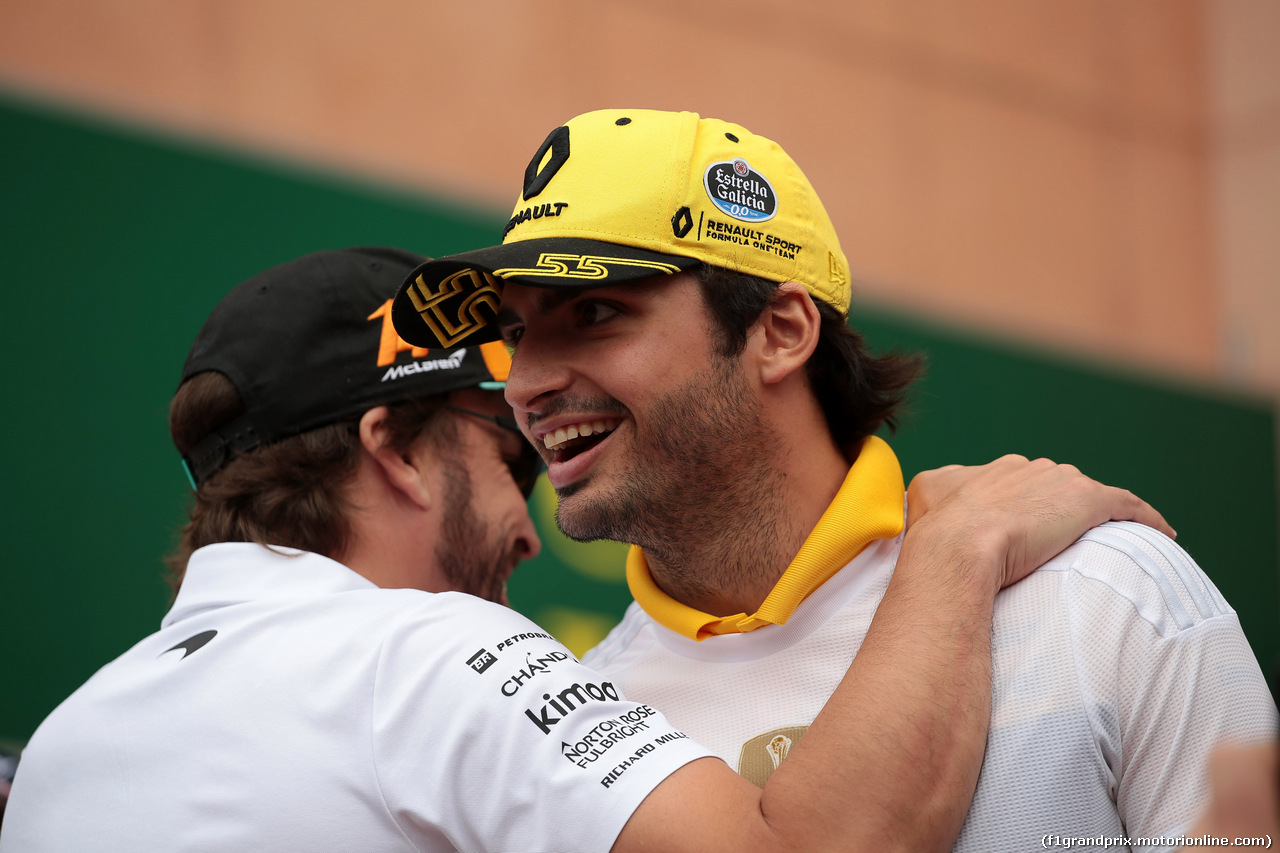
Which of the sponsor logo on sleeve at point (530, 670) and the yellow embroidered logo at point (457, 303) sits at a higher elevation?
the yellow embroidered logo at point (457, 303)

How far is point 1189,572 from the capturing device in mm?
1638

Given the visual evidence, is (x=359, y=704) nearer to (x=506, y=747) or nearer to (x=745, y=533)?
(x=506, y=747)

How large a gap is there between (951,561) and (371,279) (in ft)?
3.99

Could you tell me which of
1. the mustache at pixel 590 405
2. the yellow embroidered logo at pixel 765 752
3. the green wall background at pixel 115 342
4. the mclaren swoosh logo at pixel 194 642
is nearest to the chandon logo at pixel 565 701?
the yellow embroidered logo at pixel 765 752

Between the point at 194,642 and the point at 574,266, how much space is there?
811 mm

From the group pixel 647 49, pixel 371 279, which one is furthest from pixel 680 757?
pixel 647 49

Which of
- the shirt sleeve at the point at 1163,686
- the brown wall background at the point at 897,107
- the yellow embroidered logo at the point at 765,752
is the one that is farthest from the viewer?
the brown wall background at the point at 897,107

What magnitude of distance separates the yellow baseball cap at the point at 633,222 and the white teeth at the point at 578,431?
0.23 m

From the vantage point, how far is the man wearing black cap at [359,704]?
148 cm

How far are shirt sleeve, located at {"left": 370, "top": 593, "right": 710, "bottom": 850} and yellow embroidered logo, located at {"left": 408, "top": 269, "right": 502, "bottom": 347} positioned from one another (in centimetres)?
57

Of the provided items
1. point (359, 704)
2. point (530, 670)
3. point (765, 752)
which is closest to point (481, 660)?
point (530, 670)

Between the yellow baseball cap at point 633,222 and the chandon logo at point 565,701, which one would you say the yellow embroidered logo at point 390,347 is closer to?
the yellow baseball cap at point 633,222

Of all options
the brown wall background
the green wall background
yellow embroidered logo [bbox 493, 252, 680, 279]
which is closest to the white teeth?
yellow embroidered logo [bbox 493, 252, 680, 279]

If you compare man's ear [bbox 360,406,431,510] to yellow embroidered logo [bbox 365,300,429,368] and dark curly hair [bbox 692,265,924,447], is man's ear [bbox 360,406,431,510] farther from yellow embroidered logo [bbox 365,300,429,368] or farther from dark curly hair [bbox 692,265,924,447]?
dark curly hair [bbox 692,265,924,447]
